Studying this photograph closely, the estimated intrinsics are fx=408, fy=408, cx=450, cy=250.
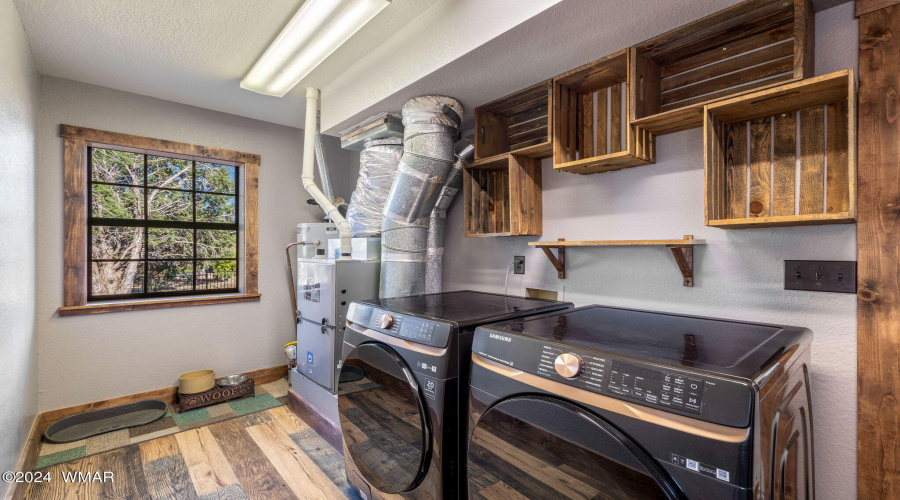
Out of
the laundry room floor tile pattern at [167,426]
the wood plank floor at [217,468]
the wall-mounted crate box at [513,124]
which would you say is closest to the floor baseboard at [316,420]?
the wood plank floor at [217,468]

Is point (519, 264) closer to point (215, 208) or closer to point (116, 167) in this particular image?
point (215, 208)

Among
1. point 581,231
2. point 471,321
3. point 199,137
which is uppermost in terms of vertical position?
point 199,137

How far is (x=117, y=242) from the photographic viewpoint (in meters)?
2.99

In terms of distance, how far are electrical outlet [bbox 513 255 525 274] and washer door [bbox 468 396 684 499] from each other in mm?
1197

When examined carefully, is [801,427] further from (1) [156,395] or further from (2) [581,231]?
(1) [156,395]

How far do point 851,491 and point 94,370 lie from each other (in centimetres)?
395

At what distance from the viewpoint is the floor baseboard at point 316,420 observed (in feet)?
7.75

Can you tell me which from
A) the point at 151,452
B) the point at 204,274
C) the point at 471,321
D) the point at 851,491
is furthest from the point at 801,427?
the point at 204,274

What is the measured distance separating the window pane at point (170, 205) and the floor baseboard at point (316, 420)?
1669 millimetres

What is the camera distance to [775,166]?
138 centimetres

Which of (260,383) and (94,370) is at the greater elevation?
(94,370)

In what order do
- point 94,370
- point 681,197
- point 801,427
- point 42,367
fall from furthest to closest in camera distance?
1. point 94,370
2. point 42,367
3. point 681,197
4. point 801,427

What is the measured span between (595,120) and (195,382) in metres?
3.10

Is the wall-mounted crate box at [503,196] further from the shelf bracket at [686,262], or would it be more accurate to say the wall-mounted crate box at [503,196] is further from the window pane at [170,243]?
the window pane at [170,243]
